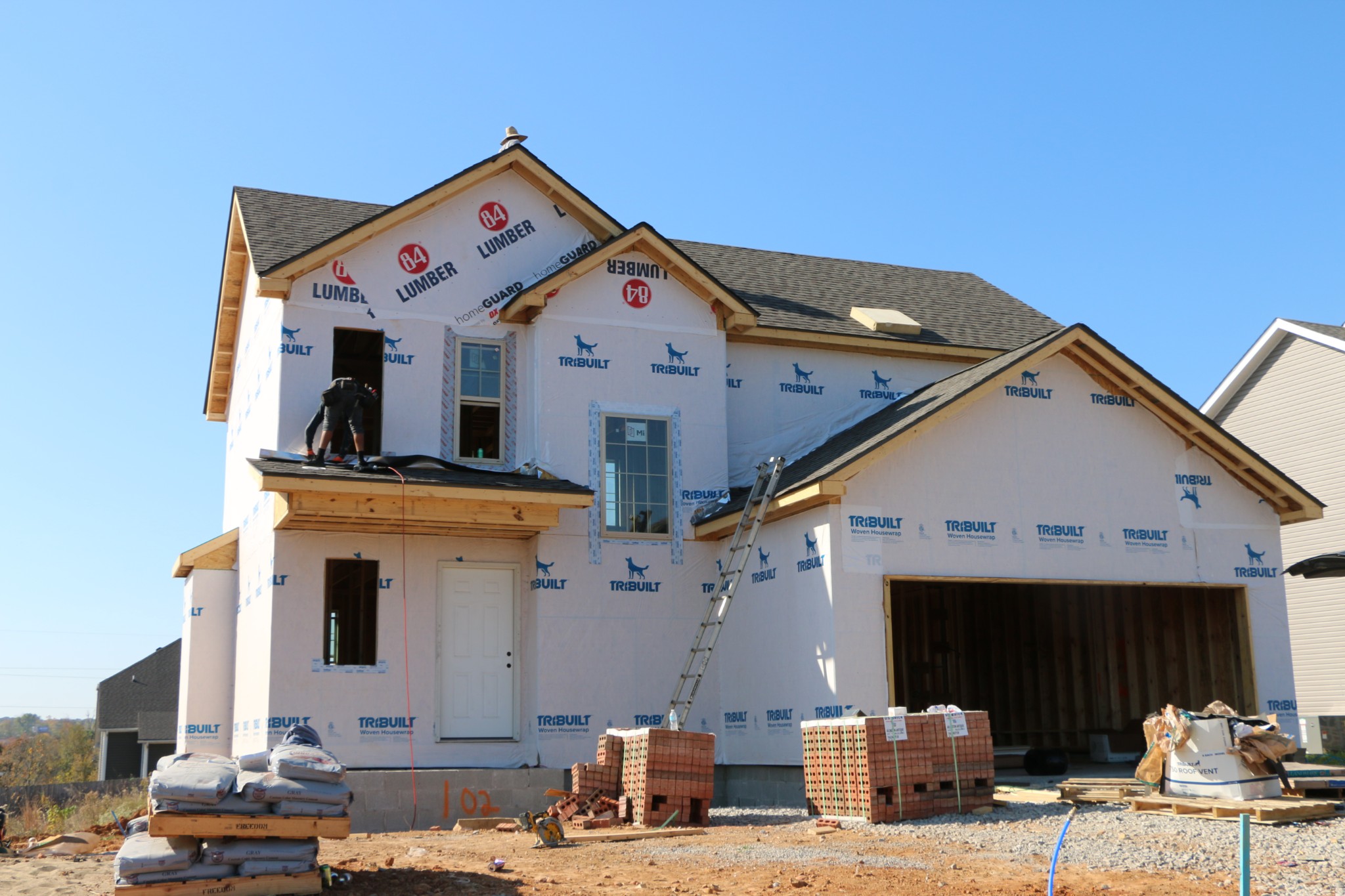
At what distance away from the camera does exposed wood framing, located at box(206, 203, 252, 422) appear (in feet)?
62.1

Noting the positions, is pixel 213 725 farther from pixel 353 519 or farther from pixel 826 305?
pixel 826 305

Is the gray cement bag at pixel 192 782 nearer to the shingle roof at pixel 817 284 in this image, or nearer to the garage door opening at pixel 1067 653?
the shingle roof at pixel 817 284

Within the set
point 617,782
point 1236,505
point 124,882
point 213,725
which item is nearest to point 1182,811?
point 617,782

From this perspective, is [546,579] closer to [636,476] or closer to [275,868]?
[636,476]

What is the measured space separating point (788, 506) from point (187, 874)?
8544mm

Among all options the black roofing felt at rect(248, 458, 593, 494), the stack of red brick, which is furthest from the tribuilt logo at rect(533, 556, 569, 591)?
the stack of red brick

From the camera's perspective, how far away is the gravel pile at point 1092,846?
28.2 ft

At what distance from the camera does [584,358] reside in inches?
673

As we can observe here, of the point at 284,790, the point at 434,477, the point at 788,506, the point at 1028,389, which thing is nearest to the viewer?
the point at 284,790

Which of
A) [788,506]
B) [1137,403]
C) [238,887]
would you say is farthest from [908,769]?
[1137,403]

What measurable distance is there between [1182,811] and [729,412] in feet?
29.7

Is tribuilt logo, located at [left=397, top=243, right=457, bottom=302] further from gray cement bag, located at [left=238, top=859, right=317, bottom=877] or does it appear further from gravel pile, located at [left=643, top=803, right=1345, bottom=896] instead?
gray cement bag, located at [left=238, top=859, right=317, bottom=877]

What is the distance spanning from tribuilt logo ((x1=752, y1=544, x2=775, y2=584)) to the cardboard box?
5724mm

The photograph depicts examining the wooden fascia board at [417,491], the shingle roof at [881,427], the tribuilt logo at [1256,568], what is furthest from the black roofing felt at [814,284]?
the tribuilt logo at [1256,568]
